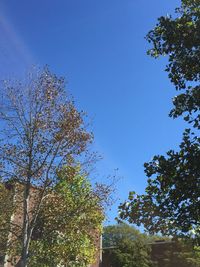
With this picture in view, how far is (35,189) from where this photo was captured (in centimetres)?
2281

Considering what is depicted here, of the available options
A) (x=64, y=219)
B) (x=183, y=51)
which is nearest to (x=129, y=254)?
(x=64, y=219)

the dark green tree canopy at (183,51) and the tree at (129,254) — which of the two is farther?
the tree at (129,254)

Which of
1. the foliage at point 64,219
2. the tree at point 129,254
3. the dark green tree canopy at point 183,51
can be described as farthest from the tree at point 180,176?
the tree at point 129,254

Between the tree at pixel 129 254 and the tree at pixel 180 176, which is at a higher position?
the tree at pixel 129 254

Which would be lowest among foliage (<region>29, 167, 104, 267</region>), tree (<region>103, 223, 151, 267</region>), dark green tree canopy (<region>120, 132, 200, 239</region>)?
dark green tree canopy (<region>120, 132, 200, 239</region>)

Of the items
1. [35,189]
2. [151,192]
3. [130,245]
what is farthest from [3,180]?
[130,245]

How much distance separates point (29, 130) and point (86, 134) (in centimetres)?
290

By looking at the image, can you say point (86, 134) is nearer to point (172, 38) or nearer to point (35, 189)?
point (35, 189)

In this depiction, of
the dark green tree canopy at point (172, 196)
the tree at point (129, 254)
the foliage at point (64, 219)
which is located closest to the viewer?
the dark green tree canopy at point (172, 196)

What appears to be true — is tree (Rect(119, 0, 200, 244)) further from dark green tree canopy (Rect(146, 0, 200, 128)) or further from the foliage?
the foliage

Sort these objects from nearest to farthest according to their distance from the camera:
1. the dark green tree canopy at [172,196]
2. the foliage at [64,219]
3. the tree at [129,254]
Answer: the dark green tree canopy at [172,196] → the foliage at [64,219] → the tree at [129,254]

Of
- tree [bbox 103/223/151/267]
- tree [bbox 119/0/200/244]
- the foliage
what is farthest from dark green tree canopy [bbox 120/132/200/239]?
tree [bbox 103/223/151/267]

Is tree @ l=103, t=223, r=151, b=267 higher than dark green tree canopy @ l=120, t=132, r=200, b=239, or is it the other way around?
tree @ l=103, t=223, r=151, b=267

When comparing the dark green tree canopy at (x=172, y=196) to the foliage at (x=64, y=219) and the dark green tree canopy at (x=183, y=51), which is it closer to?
the dark green tree canopy at (x=183, y=51)
